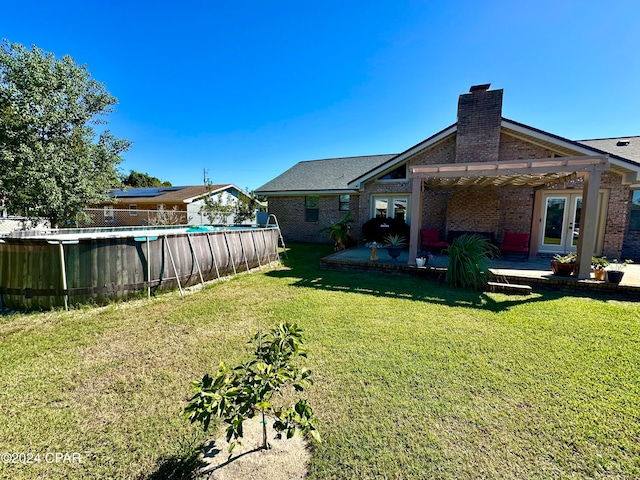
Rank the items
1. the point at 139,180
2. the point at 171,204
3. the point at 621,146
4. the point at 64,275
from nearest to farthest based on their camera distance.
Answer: the point at 64,275 → the point at 621,146 → the point at 171,204 → the point at 139,180

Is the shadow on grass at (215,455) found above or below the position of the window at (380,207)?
below

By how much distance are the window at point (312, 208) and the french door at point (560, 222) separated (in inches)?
400

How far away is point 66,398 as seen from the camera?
104 inches

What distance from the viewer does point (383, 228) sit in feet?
39.7

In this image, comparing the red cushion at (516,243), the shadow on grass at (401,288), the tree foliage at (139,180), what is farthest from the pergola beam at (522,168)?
the tree foliage at (139,180)

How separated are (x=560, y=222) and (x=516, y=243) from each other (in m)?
1.95

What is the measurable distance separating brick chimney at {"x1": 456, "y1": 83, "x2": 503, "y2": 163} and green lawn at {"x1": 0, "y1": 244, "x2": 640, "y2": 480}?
22.8 ft

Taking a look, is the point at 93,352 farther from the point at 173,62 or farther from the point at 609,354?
the point at 173,62

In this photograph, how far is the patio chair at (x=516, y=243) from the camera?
31.9 feet

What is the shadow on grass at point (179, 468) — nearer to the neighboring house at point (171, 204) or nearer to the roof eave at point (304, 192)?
the roof eave at point (304, 192)

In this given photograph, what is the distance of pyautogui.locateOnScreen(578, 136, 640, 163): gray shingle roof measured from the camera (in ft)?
33.8

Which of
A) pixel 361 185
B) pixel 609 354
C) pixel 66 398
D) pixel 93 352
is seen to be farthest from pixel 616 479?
pixel 361 185

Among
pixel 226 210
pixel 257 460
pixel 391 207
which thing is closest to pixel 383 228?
pixel 391 207

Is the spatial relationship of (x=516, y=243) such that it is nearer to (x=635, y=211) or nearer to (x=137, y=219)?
(x=635, y=211)
